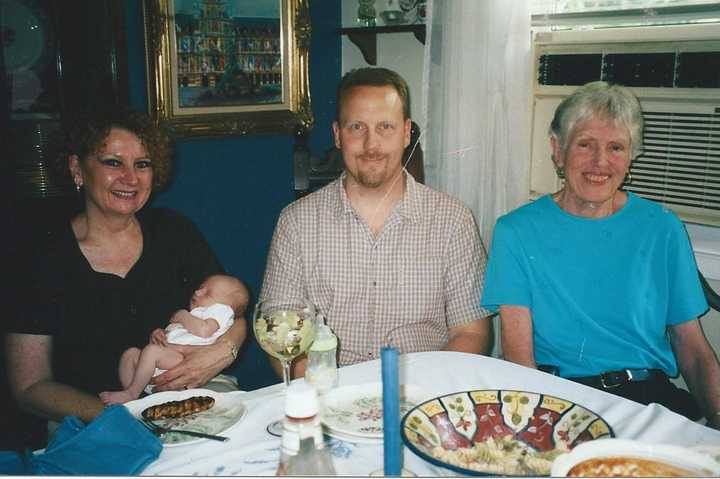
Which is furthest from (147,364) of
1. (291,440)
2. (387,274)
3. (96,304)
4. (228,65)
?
(228,65)

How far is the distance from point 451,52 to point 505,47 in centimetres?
24

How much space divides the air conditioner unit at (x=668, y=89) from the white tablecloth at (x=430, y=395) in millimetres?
1131

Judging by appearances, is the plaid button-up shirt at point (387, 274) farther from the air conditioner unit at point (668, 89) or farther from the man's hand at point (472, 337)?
the air conditioner unit at point (668, 89)

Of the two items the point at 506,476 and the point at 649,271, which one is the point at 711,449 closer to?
the point at 506,476

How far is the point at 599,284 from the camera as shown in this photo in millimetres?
1604

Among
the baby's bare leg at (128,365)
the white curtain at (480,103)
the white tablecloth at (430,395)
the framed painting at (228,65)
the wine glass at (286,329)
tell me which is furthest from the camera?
the framed painting at (228,65)

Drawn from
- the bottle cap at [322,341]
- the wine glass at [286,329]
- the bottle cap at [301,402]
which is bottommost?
the bottle cap at [322,341]

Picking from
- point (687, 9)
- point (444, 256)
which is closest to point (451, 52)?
point (687, 9)

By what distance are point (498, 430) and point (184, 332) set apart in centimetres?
100

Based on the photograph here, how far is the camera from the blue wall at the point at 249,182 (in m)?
2.82

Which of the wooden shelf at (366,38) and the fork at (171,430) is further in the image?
the wooden shelf at (366,38)

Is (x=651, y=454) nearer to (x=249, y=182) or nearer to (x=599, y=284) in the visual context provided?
(x=599, y=284)

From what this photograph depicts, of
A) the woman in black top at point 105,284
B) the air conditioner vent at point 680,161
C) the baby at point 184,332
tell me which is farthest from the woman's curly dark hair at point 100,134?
the air conditioner vent at point 680,161

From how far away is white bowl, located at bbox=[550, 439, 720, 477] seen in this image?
0.82 meters
